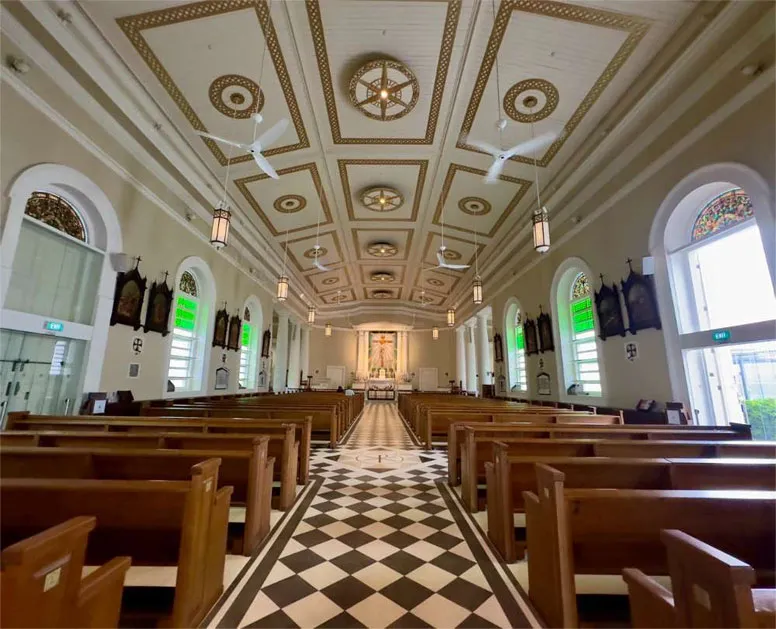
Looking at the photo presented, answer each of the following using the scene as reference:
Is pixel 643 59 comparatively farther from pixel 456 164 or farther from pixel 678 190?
pixel 456 164

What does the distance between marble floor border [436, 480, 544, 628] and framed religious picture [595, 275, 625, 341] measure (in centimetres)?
379

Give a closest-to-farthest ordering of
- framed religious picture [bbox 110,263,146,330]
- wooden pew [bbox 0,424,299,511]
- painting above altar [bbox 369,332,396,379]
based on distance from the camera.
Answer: wooden pew [bbox 0,424,299,511]
framed religious picture [bbox 110,263,146,330]
painting above altar [bbox 369,332,396,379]

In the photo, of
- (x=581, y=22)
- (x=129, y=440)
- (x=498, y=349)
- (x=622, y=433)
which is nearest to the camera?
(x=129, y=440)

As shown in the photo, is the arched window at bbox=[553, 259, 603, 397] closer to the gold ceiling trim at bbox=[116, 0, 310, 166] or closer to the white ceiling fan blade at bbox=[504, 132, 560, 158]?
the white ceiling fan blade at bbox=[504, 132, 560, 158]

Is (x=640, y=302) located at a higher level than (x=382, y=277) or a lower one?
lower

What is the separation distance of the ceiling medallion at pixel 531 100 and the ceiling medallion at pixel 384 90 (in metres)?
1.33

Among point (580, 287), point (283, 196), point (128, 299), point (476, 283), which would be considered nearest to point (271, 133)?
point (128, 299)

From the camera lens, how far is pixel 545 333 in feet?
24.1

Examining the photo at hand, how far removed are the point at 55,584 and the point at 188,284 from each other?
683cm

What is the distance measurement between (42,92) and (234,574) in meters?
4.99

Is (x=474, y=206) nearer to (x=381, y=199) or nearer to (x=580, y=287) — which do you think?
(x=381, y=199)

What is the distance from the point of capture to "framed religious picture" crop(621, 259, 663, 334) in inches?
179

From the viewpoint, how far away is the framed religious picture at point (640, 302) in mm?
4559

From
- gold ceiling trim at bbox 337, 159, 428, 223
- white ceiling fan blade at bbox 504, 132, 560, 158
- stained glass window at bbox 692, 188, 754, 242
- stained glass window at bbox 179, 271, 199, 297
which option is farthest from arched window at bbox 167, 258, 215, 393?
stained glass window at bbox 692, 188, 754, 242
